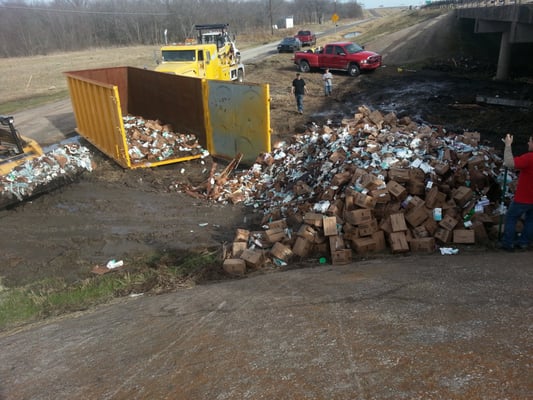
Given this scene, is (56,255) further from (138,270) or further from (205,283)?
(205,283)

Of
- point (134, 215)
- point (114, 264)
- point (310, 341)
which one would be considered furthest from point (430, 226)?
point (134, 215)

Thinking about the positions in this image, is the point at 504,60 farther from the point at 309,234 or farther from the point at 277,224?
the point at 309,234

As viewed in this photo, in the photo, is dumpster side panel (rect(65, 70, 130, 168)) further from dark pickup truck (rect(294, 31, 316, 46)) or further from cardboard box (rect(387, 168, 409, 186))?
dark pickup truck (rect(294, 31, 316, 46))

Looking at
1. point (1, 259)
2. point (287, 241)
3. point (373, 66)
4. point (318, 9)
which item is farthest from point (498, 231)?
point (318, 9)

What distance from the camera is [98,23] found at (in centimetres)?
7012

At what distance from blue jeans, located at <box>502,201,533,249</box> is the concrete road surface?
0.30m

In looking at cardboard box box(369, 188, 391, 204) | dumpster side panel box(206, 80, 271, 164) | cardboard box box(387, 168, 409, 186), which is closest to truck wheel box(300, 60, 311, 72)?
dumpster side panel box(206, 80, 271, 164)

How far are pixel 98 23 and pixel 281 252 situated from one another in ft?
253

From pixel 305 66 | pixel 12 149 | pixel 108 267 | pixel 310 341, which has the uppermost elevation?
pixel 305 66

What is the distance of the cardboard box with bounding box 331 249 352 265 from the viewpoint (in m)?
5.60

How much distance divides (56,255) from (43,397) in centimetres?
406

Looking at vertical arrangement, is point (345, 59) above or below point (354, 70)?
above

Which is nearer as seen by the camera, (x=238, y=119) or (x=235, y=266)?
(x=235, y=266)

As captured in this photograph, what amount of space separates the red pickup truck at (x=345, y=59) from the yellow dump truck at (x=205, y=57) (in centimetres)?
678
